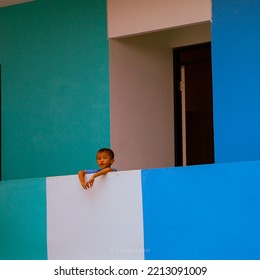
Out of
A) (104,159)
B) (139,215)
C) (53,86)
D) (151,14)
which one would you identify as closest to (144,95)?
(53,86)

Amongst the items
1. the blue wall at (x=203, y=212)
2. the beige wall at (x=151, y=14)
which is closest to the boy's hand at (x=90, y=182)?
the blue wall at (x=203, y=212)

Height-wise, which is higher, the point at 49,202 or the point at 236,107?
the point at 236,107

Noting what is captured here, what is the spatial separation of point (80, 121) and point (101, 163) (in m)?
1.71

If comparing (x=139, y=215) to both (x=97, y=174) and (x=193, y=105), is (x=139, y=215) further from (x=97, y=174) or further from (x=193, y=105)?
(x=193, y=105)

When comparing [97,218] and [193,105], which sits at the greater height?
[193,105]

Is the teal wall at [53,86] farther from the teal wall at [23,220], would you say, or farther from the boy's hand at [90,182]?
the boy's hand at [90,182]

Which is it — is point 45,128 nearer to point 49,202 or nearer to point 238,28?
point 49,202

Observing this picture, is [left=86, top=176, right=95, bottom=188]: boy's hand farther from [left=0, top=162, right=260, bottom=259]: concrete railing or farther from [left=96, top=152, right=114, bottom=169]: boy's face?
[left=96, top=152, right=114, bottom=169]: boy's face

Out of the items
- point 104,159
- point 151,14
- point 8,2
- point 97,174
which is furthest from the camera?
point 8,2

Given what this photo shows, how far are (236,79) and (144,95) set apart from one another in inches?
66.6

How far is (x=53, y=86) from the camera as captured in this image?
9922 millimetres

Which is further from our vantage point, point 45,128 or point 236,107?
point 45,128

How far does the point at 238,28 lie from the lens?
8.52 m
